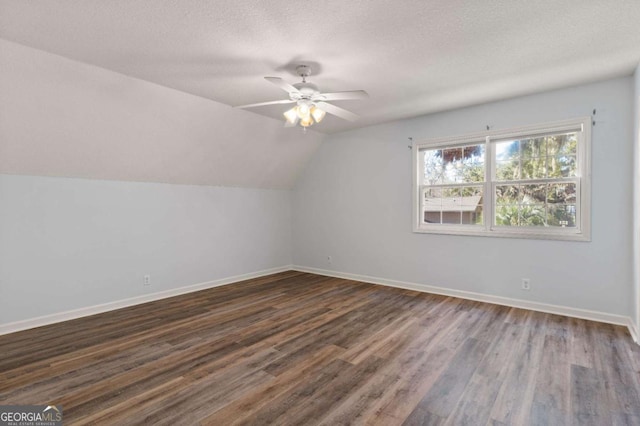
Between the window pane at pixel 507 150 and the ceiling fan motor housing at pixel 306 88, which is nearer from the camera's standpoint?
the ceiling fan motor housing at pixel 306 88

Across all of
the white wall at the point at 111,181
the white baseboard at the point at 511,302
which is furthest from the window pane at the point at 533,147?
the white wall at the point at 111,181

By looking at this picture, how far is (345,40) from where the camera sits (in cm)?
254

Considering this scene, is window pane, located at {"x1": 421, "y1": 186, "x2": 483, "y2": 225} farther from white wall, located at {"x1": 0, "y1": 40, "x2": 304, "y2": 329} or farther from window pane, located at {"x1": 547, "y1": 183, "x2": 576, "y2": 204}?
white wall, located at {"x1": 0, "y1": 40, "x2": 304, "y2": 329}

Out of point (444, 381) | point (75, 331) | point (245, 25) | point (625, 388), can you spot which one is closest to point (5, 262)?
point (75, 331)

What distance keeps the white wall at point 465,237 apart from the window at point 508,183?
121mm

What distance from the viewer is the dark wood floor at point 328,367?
6.52ft

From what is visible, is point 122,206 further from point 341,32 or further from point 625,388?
point 625,388

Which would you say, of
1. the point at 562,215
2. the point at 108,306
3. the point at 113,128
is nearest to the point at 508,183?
the point at 562,215

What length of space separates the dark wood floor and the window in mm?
1117

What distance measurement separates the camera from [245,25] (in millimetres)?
2312

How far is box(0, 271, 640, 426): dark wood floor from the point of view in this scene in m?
1.99

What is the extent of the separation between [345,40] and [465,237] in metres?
3.10

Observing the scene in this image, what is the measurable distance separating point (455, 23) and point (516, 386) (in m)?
2.65

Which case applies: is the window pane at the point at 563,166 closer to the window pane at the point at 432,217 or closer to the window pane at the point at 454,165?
the window pane at the point at 454,165
